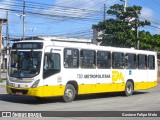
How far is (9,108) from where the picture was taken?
14.2 m

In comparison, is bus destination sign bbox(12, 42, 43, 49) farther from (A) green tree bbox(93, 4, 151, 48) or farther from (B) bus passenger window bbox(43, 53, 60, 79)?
(A) green tree bbox(93, 4, 151, 48)

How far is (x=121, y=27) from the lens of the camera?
3700 cm

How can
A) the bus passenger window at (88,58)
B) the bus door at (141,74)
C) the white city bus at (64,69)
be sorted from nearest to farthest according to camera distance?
the white city bus at (64,69)
the bus passenger window at (88,58)
the bus door at (141,74)

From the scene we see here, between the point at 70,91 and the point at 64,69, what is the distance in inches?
43.0

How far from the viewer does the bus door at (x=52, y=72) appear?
16.2 metres

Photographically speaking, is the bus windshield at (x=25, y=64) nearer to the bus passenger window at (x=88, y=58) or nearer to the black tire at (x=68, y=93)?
the black tire at (x=68, y=93)

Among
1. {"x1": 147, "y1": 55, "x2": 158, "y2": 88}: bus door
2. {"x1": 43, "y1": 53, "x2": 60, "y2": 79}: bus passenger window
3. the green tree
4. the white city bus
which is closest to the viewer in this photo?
the white city bus

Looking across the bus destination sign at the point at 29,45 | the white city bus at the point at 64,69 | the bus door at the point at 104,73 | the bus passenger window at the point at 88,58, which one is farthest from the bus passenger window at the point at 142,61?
the bus destination sign at the point at 29,45

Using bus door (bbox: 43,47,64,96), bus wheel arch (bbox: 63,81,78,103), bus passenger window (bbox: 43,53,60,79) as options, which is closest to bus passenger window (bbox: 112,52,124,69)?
bus wheel arch (bbox: 63,81,78,103)

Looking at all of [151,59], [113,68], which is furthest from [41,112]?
[151,59]

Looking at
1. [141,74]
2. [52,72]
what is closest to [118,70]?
[141,74]

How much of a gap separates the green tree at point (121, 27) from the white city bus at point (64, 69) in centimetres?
1550

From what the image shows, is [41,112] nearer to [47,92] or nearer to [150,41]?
[47,92]

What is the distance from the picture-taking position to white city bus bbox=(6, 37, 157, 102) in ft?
53.1
